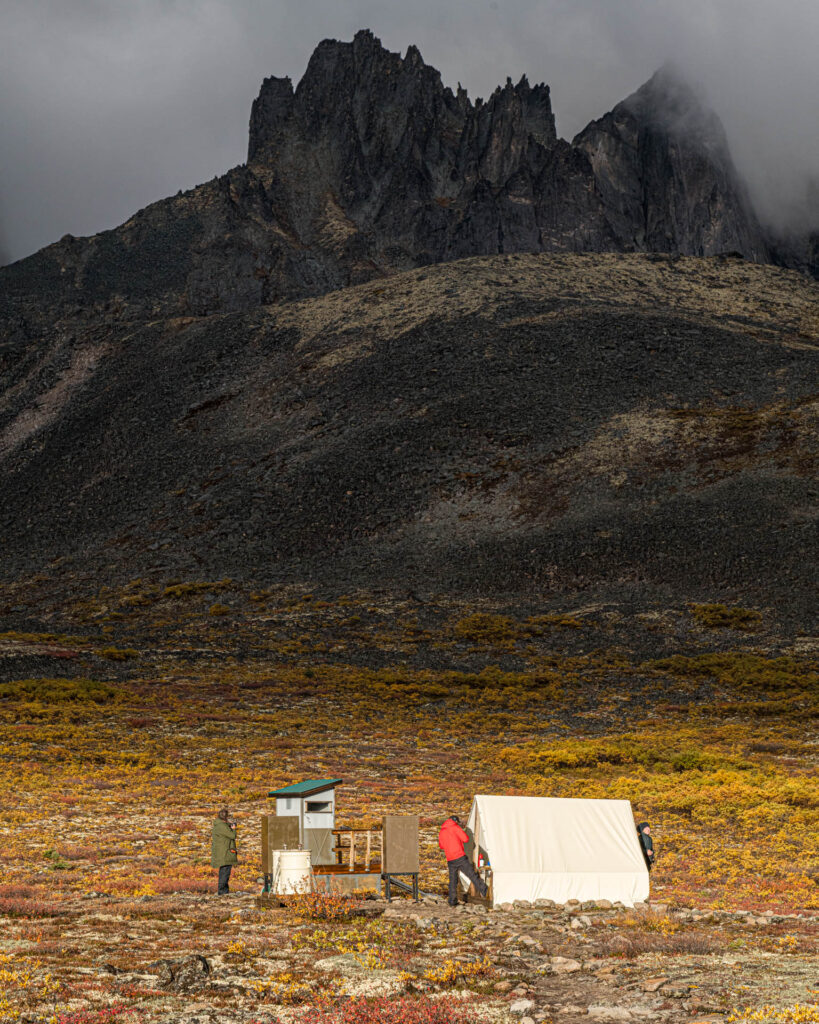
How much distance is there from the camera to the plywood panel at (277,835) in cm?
1845

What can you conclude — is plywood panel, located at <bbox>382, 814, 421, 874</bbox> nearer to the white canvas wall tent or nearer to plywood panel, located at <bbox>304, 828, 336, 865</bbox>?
the white canvas wall tent

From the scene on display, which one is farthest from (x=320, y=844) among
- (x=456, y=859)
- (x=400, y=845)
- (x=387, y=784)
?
(x=387, y=784)

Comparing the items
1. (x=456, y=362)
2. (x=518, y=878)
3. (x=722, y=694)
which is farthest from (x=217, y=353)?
(x=518, y=878)

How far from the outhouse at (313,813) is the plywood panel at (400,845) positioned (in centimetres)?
147

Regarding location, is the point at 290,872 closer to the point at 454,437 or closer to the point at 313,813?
the point at 313,813

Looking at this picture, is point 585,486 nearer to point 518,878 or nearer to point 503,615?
point 503,615

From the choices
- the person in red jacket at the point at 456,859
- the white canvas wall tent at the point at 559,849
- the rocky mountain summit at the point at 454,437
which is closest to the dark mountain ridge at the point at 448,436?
the rocky mountain summit at the point at 454,437

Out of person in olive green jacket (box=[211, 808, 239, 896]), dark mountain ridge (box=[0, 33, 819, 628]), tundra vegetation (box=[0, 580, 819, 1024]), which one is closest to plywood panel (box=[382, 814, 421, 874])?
tundra vegetation (box=[0, 580, 819, 1024])

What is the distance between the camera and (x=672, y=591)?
68.9 meters

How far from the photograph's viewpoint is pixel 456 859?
58.6 ft

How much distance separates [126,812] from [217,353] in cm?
10613

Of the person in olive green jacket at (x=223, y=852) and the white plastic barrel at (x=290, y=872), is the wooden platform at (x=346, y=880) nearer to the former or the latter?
the white plastic barrel at (x=290, y=872)

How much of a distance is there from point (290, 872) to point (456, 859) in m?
2.94

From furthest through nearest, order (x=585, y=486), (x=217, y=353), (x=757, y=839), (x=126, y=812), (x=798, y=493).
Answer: (x=217, y=353), (x=585, y=486), (x=798, y=493), (x=126, y=812), (x=757, y=839)
